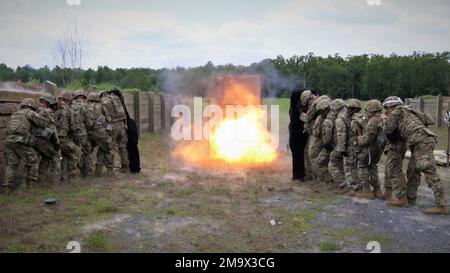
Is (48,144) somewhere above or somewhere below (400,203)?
above

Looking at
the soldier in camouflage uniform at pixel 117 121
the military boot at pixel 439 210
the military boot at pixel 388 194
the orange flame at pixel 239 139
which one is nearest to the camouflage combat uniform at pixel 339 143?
Answer: the military boot at pixel 388 194

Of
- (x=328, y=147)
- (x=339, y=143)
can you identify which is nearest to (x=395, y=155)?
(x=339, y=143)

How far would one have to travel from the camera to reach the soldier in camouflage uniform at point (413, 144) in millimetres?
7430

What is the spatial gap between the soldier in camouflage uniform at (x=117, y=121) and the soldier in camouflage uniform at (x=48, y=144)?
163cm

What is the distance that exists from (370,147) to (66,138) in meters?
6.86

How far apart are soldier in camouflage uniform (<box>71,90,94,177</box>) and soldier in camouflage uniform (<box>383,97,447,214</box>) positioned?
689 centimetres

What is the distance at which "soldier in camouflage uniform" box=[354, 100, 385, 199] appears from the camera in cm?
838

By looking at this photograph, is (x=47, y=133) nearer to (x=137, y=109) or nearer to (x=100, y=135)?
(x=100, y=135)

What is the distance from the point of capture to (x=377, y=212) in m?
7.49

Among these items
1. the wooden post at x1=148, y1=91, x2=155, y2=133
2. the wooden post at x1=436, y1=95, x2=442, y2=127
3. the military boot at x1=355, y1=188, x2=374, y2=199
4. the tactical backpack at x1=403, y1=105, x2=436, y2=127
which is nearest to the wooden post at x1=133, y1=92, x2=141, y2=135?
the wooden post at x1=148, y1=91, x2=155, y2=133

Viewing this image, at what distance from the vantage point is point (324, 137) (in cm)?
926

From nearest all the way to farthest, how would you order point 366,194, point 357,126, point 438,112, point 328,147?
point 366,194 < point 357,126 < point 328,147 < point 438,112

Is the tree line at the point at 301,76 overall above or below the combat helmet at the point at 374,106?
above

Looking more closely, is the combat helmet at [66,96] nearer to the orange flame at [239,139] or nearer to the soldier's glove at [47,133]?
the soldier's glove at [47,133]
